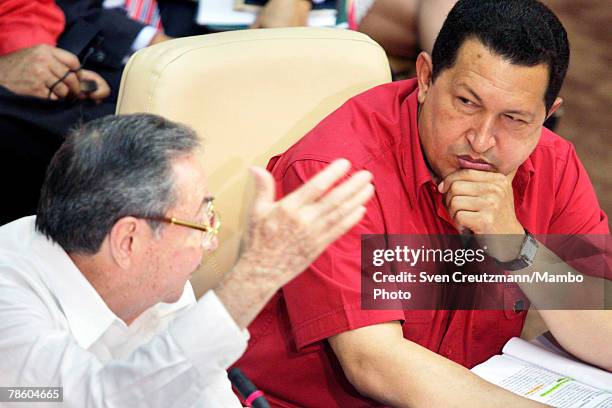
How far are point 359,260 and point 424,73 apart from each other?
0.40m

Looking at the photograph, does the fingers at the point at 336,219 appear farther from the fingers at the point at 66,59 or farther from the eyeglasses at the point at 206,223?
the fingers at the point at 66,59

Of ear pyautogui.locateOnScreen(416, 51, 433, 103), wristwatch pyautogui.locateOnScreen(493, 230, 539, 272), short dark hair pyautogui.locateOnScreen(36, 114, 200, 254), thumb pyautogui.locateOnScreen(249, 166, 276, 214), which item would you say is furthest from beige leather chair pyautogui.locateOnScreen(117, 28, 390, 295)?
thumb pyautogui.locateOnScreen(249, 166, 276, 214)

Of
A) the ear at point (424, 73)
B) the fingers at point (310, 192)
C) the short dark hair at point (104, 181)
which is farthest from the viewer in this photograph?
the ear at point (424, 73)

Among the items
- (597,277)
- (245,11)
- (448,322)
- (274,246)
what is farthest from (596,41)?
(274,246)

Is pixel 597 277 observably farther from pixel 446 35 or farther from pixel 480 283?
pixel 446 35

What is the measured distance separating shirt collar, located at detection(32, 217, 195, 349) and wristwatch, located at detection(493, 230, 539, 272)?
0.80 m

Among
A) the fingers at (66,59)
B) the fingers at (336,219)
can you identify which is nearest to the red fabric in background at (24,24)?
the fingers at (66,59)

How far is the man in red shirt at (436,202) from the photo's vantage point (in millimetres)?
1657

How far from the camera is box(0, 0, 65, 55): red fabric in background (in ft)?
8.49

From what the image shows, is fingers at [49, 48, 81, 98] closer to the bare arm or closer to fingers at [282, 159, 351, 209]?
the bare arm

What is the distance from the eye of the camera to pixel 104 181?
1.46m

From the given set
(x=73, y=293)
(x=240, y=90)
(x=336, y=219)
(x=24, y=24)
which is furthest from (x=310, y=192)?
(x=24, y=24)

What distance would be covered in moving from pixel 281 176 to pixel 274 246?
53 cm

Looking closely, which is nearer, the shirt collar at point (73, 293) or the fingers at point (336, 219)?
the fingers at point (336, 219)
